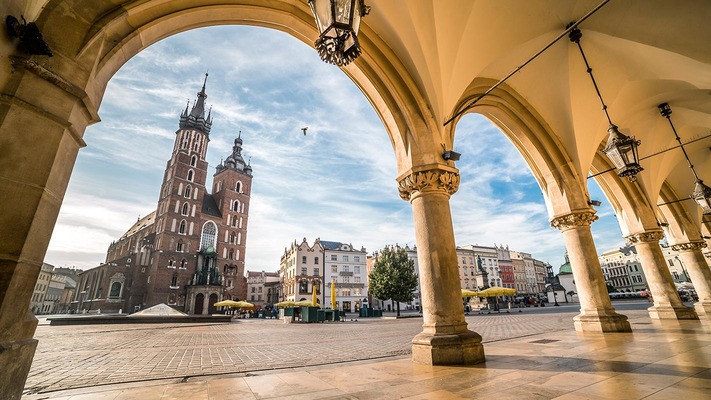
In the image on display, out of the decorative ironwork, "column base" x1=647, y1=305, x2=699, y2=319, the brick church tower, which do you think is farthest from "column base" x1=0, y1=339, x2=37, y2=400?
the brick church tower

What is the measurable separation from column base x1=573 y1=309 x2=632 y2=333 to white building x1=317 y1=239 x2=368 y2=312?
4017 centimetres

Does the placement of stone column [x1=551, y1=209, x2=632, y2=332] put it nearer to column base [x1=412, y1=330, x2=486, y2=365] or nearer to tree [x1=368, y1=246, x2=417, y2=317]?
column base [x1=412, y1=330, x2=486, y2=365]

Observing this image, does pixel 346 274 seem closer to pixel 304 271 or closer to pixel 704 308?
pixel 304 271

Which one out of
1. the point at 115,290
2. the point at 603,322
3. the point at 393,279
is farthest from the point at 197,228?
the point at 603,322

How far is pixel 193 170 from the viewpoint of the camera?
44938 mm

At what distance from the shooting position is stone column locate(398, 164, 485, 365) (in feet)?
12.9

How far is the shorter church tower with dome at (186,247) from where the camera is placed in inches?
1489

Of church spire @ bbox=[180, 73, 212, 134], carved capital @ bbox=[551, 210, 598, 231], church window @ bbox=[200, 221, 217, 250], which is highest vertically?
church spire @ bbox=[180, 73, 212, 134]

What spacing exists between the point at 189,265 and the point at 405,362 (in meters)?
43.4

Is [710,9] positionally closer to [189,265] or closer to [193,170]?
[189,265]

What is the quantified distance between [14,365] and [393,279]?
29499 millimetres

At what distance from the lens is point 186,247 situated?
132 feet

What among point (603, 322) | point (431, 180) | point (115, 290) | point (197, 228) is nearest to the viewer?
point (431, 180)

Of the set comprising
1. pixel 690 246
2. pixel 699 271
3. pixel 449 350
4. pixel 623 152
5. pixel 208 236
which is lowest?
pixel 449 350
